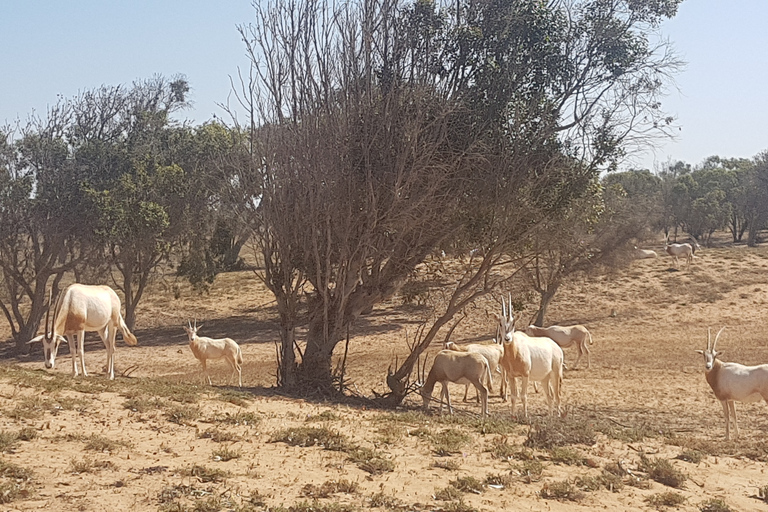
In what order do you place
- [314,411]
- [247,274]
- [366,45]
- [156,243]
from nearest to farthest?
1. [314,411]
2. [366,45]
3. [156,243]
4. [247,274]

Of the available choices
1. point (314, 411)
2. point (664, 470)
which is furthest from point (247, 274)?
point (664, 470)

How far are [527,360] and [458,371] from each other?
4.44 ft

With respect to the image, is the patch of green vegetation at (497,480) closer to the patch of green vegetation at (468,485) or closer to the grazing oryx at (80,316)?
the patch of green vegetation at (468,485)

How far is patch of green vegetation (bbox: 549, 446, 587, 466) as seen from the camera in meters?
9.81

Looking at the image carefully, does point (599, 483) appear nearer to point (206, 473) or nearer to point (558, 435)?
point (558, 435)

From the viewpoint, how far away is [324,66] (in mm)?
14844

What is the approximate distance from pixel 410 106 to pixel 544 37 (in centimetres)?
317

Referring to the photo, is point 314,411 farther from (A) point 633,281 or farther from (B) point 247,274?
(B) point 247,274

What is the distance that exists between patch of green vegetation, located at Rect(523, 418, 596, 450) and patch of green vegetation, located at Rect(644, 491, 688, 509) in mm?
1888

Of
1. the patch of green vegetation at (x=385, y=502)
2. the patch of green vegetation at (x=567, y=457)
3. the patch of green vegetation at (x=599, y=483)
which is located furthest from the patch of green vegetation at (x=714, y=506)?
the patch of green vegetation at (x=385, y=502)

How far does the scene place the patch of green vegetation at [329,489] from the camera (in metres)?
7.75

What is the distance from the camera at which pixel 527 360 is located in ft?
48.9

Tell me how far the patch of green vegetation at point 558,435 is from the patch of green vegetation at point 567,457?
1.17 ft

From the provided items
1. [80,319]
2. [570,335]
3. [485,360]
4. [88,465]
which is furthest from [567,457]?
[570,335]
